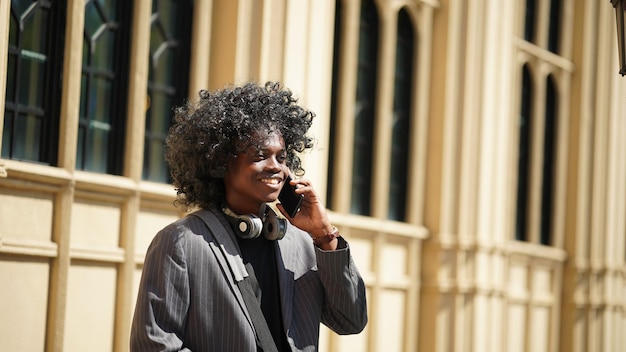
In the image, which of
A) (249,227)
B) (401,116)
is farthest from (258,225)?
(401,116)

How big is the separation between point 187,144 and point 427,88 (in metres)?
7.84

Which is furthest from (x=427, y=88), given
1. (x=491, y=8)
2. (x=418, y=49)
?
(x=491, y=8)

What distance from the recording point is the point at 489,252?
1243cm

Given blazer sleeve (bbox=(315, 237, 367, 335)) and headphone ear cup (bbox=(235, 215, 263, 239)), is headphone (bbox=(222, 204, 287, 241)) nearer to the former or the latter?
headphone ear cup (bbox=(235, 215, 263, 239))

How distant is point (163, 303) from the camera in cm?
398

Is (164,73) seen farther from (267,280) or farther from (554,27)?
(554,27)

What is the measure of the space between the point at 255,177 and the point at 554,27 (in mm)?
11235

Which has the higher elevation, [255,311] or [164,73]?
[164,73]

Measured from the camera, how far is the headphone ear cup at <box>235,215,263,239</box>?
164 inches

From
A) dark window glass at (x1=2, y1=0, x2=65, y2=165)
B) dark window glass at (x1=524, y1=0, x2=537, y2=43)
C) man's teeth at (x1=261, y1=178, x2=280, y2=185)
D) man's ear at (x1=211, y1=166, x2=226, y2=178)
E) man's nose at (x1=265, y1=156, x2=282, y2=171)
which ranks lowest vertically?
man's teeth at (x1=261, y1=178, x2=280, y2=185)

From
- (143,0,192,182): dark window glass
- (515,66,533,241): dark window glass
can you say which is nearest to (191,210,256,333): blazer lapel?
(143,0,192,182): dark window glass

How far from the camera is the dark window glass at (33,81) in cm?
733

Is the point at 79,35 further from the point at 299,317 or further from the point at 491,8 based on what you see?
the point at 491,8

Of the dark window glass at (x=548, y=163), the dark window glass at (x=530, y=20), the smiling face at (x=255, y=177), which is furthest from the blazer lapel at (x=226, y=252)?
the dark window glass at (x=548, y=163)
